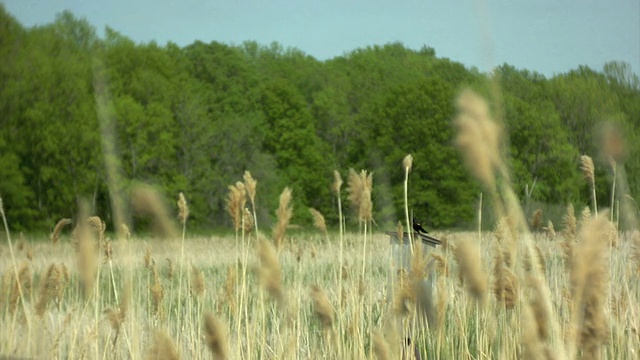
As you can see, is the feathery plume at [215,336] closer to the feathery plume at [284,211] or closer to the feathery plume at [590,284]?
the feathery plume at [590,284]

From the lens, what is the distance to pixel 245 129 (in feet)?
140

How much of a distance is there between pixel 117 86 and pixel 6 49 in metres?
5.45

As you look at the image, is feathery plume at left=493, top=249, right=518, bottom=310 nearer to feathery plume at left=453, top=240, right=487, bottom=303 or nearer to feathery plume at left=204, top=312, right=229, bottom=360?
feathery plume at left=453, top=240, right=487, bottom=303

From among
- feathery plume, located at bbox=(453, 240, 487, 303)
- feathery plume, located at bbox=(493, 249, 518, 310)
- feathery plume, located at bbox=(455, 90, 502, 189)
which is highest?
feathery plume, located at bbox=(455, 90, 502, 189)

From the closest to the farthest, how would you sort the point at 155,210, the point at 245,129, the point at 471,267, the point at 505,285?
the point at 471,267, the point at 155,210, the point at 505,285, the point at 245,129

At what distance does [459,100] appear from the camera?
187 centimetres

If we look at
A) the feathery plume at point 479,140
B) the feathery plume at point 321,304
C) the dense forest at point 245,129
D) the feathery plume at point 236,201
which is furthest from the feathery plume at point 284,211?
the dense forest at point 245,129

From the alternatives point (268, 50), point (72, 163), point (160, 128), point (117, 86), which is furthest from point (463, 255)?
point (268, 50)

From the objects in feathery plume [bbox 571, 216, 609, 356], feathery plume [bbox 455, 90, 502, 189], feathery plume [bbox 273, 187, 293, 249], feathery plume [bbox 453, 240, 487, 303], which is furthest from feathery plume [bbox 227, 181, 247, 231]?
feathery plume [bbox 571, 216, 609, 356]

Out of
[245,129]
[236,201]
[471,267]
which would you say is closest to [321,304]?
[471,267]

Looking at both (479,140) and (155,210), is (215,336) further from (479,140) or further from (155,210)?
(155,210)

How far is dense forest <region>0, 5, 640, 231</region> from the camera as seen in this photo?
35.1 meters

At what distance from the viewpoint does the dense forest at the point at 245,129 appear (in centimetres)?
3512

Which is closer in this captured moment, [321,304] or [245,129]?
[321,304]
